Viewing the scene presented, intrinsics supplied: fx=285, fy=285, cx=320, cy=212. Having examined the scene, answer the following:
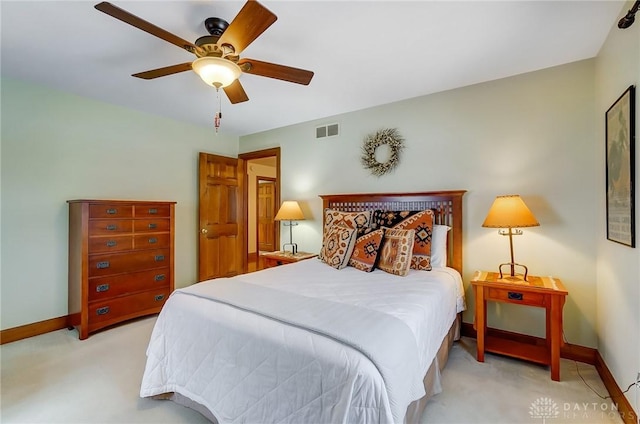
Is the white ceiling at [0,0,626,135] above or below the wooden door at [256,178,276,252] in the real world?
above

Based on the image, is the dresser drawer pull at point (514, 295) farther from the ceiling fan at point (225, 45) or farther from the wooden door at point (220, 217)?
the wooden door at point (220, 217)

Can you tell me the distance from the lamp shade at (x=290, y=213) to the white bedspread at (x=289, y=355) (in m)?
1.49

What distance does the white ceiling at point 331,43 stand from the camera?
5.80ft

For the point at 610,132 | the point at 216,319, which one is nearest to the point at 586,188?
the point at 610,132

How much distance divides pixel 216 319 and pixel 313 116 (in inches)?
117

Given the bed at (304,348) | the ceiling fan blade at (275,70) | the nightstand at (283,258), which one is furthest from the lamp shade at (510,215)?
the nightstand at (283,258)

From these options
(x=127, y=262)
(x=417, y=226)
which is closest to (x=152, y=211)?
(x=127, y=262)

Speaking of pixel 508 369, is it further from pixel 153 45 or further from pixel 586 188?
pixel 153 45

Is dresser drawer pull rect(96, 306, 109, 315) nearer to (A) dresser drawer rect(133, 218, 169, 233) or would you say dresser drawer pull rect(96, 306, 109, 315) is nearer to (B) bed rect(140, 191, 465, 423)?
(A) dresser drawer rect(133, 218, 169, 233)

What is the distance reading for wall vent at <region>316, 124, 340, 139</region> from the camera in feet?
12.3

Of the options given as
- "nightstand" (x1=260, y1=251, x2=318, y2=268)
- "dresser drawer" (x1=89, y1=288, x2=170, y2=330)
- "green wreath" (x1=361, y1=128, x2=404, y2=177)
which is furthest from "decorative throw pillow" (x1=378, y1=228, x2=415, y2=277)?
"dresser drawer" (x1=89, y1=288, x2=170, y2=330)

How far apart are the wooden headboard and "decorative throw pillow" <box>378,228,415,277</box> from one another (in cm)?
58

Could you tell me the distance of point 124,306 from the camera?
10.1 ft

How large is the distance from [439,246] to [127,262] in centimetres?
329
